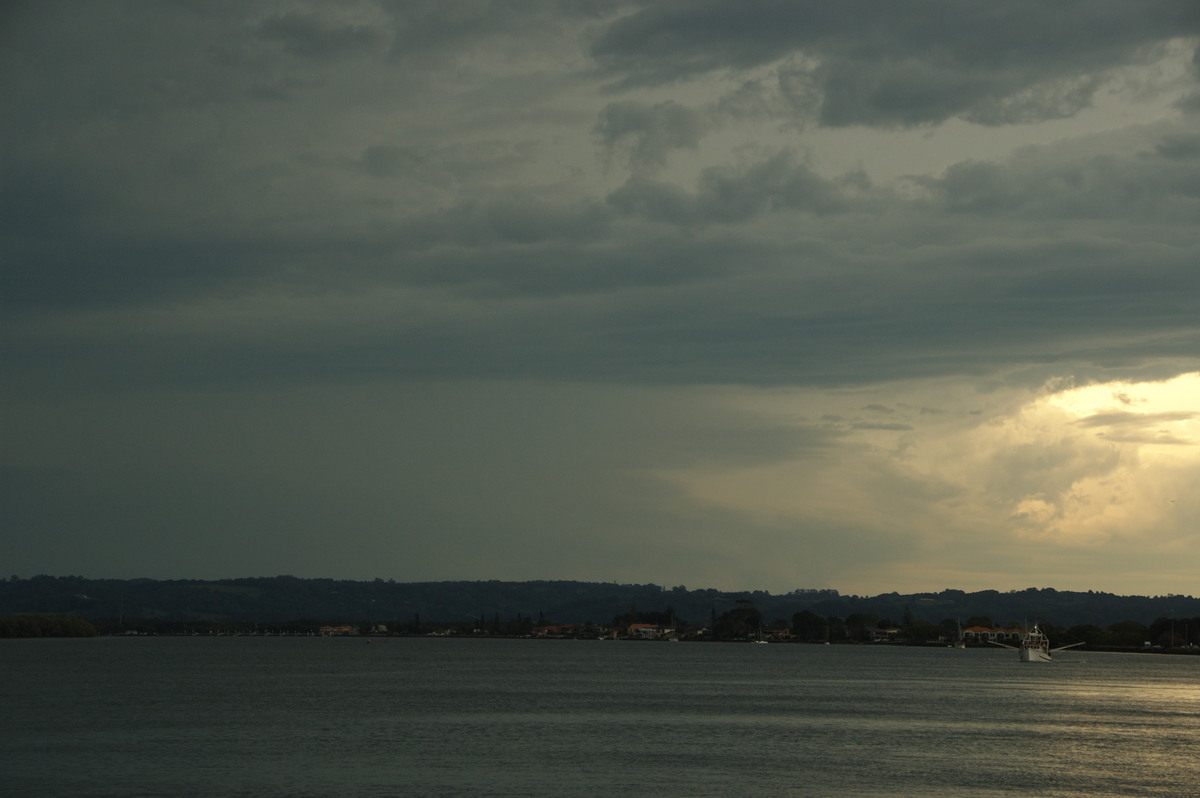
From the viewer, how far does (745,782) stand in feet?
187

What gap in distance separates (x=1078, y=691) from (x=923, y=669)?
6076 centimetres

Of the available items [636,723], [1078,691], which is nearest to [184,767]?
[636,723]

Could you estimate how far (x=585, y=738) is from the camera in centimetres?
7519

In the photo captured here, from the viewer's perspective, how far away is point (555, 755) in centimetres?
6650

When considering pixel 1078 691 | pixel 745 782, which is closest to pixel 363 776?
pixel 745 782

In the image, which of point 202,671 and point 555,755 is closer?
point 555,755

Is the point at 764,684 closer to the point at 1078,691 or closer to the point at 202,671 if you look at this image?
the point at 1078,691

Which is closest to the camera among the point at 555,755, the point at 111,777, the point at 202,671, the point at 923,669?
the point at 111,777

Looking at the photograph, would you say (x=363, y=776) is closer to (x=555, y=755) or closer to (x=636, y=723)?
(x=555, y=755)

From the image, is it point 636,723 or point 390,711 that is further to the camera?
point 390,711

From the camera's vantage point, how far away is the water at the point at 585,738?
184 feet

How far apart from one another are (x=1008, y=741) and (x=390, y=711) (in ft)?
152

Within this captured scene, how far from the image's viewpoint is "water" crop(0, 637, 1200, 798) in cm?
5622

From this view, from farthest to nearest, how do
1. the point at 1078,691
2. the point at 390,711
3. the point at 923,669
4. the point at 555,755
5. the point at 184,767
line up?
the point at 923,669
the point at 1078,691
the point at 390,711
the point at 555,755
the point at 184,767
